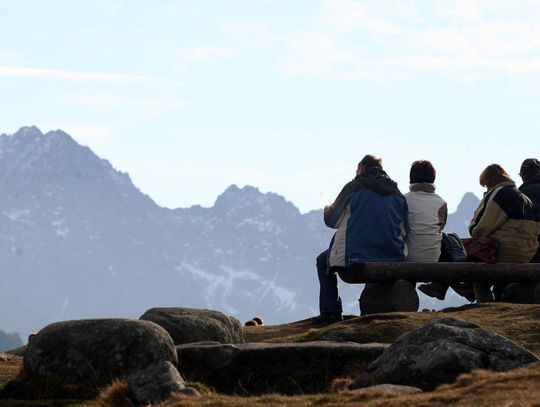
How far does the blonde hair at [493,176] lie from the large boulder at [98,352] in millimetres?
8634

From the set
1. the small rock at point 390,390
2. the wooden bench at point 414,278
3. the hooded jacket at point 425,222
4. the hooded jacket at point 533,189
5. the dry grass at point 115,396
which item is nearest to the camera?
the small rock at point 390,390

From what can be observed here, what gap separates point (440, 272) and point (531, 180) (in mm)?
3651

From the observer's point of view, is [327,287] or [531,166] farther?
[531,166]

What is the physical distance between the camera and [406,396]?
34.2ft

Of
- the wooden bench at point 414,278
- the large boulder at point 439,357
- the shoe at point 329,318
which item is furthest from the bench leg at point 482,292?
the large boulder at point 439,357

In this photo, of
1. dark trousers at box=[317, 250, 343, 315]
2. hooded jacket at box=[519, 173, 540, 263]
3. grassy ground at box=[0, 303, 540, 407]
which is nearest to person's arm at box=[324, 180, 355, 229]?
dark trousers at box=[317, 250, 343, 315]

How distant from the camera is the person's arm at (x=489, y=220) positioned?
64.8ft

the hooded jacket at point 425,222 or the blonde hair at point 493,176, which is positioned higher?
the blonde hair at point 493,176

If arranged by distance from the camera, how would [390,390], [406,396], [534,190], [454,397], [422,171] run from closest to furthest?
[454,397] < [406,396] < [390,390] < [422,171] < [534,190]

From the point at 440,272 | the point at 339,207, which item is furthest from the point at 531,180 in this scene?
the point at 339,207

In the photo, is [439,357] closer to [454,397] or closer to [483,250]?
[454,397]

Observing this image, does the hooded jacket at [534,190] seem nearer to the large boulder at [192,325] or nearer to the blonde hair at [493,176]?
the blonde hair at [493,176]

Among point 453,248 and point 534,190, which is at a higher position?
point 534,190

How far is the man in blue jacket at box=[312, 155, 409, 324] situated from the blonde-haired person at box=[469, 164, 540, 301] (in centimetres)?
176
